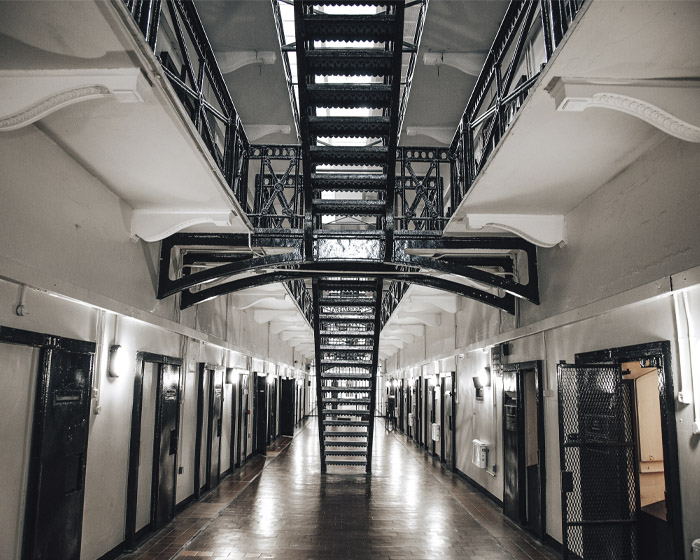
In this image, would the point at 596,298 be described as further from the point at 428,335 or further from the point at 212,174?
the point at 428,335

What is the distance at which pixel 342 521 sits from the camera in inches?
279

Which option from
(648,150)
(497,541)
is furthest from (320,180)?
(497,541)

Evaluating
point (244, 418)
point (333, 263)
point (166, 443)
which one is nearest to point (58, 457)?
point (166, 443)

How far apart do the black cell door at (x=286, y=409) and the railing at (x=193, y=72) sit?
477 inches

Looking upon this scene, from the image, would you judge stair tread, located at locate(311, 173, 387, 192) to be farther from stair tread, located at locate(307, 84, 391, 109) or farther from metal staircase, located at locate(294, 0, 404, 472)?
stair tread, located at locate(307, 84, 391, 109)

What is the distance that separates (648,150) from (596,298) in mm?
1414

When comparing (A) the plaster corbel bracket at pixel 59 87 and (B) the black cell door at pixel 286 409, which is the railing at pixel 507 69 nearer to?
(A) the plaster corbel bracket at pixel 59 87

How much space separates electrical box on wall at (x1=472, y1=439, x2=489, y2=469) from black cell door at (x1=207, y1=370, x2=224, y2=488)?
4.33 m

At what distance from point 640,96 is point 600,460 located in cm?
309

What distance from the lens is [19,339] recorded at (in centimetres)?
367

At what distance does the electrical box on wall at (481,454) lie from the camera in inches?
331

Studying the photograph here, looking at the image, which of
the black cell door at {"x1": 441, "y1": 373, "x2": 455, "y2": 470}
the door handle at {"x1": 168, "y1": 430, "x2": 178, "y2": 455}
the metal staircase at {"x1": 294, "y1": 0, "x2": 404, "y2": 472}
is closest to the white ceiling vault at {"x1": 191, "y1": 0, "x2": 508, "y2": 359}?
the metal staircase at {"x1": 294, "y1": 0, "x2": 404, "y2": 472}

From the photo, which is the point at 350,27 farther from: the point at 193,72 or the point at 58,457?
the point at 58,457

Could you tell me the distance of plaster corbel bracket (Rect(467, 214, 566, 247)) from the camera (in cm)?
543
